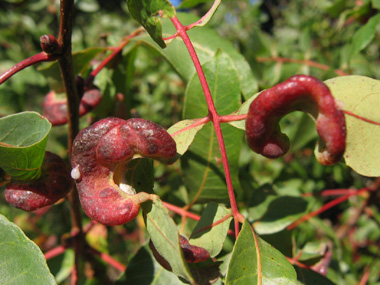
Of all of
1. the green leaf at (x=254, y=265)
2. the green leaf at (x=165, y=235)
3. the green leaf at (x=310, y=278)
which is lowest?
the green leaf at (x=310, y=278)

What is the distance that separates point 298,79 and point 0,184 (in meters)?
0.71

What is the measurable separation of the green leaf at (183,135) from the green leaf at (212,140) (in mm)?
232

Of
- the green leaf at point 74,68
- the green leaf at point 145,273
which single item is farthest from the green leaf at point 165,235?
the green leaf at point 74,68

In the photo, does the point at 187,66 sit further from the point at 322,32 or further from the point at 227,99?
the point at 322,32

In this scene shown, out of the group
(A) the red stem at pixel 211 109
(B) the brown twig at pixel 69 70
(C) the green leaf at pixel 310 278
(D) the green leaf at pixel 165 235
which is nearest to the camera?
(D) the green leaf at pixel 165 235

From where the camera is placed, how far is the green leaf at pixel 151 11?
0.71m

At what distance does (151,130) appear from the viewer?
0.64m

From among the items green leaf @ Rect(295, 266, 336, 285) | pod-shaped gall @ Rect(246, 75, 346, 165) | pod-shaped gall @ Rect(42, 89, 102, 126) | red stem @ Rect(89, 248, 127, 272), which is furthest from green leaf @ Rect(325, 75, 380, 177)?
red stem @ Rect(89, 248, 127, 272)

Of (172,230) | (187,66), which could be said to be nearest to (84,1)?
(187,66)

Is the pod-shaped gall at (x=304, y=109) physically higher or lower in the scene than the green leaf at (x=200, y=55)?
higher

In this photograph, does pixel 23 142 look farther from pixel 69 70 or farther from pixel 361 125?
pixel 361 125

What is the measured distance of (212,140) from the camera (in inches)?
40.0

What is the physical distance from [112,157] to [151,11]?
0.31 m

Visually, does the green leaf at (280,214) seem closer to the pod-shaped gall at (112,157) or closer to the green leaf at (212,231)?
the green leaf at (212,231)
